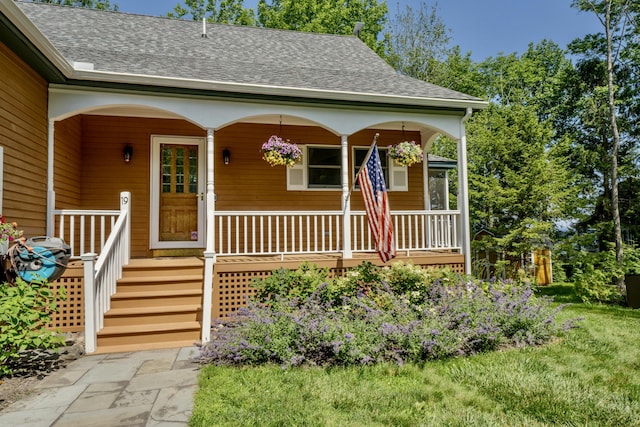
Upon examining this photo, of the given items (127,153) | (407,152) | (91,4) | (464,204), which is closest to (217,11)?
(91,4)

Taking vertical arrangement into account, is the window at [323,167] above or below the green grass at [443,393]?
above

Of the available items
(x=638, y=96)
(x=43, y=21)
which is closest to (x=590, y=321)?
(x=43, y=21)

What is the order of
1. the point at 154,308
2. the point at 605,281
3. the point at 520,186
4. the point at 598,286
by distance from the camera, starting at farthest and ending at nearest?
the point at 520,186, the point at 605,281, the point at 598,286, the point at 154,308

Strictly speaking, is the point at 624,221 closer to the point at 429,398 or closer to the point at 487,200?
the point at 487,200

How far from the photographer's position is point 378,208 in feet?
17.8

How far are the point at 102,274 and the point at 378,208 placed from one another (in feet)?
12.1

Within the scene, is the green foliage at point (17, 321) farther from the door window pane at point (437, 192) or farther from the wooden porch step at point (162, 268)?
the door window pane at point (437, 192)

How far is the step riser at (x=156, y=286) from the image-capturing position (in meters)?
5.34

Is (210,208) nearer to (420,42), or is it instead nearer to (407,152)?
(407,152)

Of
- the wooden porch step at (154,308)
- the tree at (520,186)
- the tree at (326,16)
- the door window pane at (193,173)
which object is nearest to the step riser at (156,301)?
the wooden porch step at (154,308)

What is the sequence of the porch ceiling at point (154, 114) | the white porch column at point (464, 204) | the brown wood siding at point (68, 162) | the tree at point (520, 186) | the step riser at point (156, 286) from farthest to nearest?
1. the tree at point (520, 186)
2. the white porch column at point (464, 204)
3. the porch ceiling at point (154, 114)
4. the brown wood siding at point (68, 162)
5. the step riser at point (156, 286)

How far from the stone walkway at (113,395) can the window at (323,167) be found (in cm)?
477

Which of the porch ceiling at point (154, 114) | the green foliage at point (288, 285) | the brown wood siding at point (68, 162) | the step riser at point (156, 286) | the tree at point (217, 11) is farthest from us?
the tree at point (217, 11)

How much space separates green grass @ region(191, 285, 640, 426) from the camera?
2.69 metres
